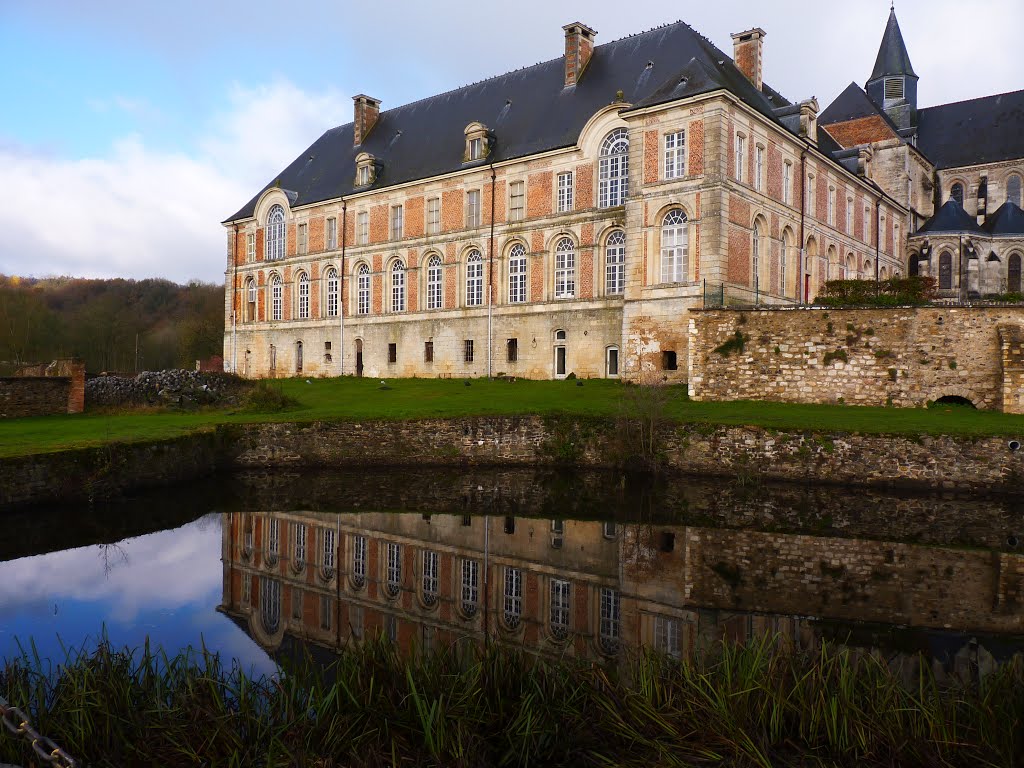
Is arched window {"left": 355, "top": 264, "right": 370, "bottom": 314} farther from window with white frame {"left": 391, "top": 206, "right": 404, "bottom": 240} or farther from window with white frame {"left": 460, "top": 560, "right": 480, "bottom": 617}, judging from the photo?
window with white frame {"left": 460, "top": 560, "right": 480, "bottom": 617}

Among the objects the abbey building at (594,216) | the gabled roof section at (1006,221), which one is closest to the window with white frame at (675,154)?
the abbey building at (594,216)

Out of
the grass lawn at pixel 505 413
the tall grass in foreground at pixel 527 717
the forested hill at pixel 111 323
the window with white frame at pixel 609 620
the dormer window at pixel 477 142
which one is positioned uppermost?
the dormer window at pixel 477 142

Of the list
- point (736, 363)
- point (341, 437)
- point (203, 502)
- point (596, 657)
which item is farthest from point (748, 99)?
point (596, 657)

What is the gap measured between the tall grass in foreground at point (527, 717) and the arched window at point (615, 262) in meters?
24.5

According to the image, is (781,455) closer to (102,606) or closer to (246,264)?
(102,606)

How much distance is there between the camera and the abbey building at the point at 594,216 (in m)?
26.2

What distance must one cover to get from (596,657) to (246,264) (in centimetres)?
4066

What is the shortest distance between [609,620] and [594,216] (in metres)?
23.0

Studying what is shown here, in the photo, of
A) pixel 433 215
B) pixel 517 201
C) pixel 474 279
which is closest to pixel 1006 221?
pixel 517 201

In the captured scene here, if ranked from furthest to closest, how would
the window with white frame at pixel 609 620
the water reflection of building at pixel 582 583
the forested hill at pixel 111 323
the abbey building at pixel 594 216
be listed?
the forested hill at pixel 111 323
the abbey building at pixel 594 216
the water reflection of building at pixel 582 583
the window with white frame at pixel 609 620

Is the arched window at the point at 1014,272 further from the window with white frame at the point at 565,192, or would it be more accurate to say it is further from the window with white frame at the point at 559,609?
the window with white frame at the point at 559,609

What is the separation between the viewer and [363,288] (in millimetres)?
38219

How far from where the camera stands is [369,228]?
3781cm

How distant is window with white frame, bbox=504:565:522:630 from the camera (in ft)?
27.4
